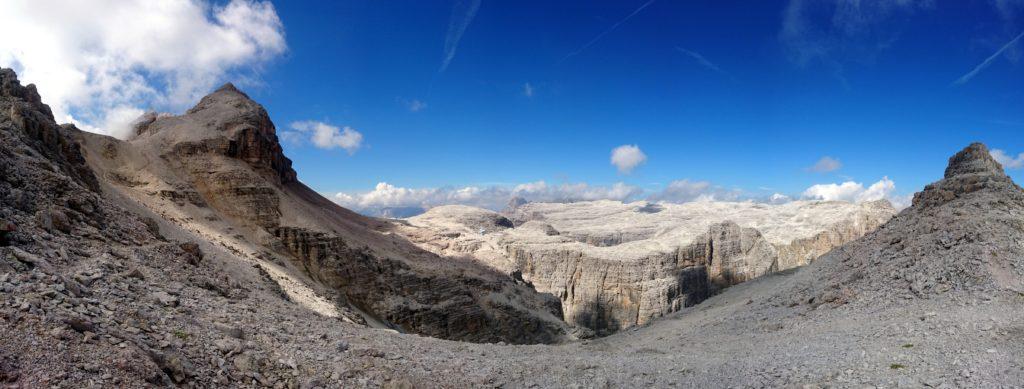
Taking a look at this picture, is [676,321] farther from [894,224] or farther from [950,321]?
[950,321]

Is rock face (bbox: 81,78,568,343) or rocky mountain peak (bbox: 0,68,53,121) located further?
rock face (bbox: 81,78,568,343)

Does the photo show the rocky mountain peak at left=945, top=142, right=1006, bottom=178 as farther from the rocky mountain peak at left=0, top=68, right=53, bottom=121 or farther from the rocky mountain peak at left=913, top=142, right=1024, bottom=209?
the rocky mountain peak at left=0, top=68, right=53, bottom=121

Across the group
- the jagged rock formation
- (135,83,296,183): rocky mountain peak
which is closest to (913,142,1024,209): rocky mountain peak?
the jagged rock formation

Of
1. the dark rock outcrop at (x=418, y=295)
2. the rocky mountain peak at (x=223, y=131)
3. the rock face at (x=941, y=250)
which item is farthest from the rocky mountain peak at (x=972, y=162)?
the rocky mountain peak at (x=223, y=131)

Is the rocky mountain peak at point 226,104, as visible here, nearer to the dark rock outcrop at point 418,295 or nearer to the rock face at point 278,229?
the rock face at point 278,229

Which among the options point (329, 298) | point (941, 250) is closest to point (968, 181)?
point (941, 250)
